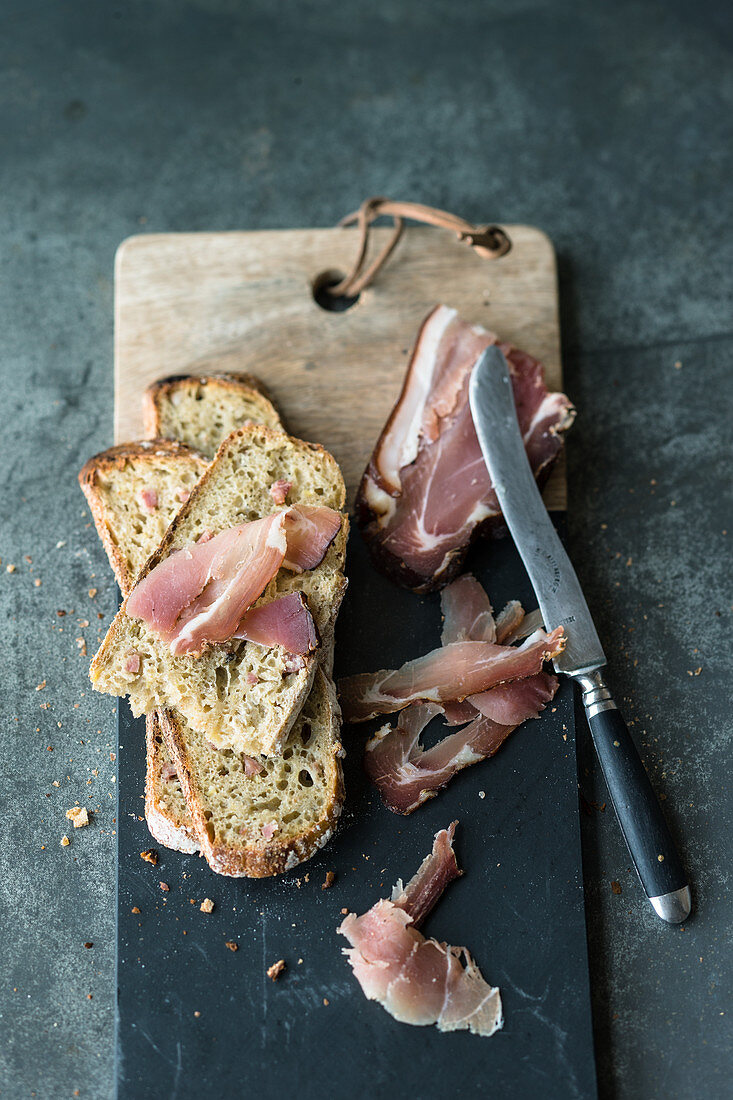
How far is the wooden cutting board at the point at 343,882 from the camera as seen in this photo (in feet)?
8.60

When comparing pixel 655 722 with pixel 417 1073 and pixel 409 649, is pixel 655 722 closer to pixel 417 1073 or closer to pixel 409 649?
pixel 409 649

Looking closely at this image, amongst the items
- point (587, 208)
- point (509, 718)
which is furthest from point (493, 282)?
point (509, 718)

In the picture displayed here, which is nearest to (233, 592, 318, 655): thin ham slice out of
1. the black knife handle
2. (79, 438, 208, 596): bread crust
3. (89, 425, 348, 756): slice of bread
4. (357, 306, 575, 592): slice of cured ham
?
(89, 425, 348, 756): slice of bread

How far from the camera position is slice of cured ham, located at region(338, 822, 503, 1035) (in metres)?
2.63

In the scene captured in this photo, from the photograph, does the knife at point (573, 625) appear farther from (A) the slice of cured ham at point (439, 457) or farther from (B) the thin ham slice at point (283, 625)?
(B) the thin ham slice at point (283, 625)

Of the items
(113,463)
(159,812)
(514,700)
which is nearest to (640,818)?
(514,700)

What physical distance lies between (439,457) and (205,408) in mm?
831

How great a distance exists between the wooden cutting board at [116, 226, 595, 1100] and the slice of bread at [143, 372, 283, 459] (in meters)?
0.15

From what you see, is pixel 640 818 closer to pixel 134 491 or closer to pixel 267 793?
pixel 267 793

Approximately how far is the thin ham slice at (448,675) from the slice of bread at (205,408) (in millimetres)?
940

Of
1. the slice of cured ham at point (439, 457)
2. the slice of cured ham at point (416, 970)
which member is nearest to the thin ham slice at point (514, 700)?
the slice of cured ham at point (439, 457)

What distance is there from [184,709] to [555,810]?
121cm

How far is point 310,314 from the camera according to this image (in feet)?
11.1

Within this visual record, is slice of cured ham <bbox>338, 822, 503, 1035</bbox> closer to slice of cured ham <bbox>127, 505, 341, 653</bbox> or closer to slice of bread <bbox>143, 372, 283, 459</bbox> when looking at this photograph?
slice of cured ham <bbox>127, 505, 341, 653</bbox>
